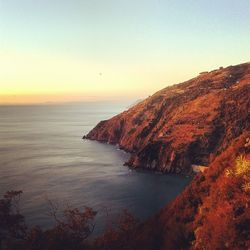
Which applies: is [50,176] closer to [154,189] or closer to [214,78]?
[154,189]

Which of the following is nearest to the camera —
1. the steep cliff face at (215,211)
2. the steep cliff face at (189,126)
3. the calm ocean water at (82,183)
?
the steep cliff face at (215,211)

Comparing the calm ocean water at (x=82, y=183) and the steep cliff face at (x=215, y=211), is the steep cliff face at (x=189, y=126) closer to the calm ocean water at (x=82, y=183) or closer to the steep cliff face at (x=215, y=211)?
the calm ocean water at (x=82, y=183)

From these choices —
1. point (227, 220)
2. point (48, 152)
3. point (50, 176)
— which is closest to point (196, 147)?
point (50, 176)

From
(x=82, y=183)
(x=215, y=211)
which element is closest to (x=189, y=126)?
(x=82, y=183)

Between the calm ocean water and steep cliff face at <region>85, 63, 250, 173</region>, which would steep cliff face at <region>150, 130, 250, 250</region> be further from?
steep cliff face at <region>85, 63, 250, 173</region>

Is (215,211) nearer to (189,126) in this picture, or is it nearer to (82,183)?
(82,183)

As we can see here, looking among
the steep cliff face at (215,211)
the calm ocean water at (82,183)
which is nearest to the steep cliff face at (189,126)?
the calm ocean water at (82,183)

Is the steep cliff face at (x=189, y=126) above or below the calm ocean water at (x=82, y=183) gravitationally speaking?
above

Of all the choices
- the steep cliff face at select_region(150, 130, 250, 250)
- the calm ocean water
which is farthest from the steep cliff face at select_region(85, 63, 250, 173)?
the steep cliff face at select_region(150, 130, 250, 250)
